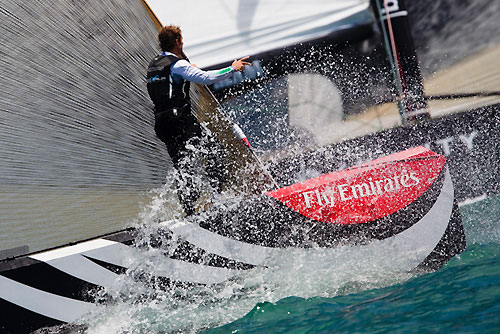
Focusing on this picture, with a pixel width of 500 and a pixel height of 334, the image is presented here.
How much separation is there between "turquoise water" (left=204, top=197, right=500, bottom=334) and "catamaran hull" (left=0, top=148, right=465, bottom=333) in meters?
A: 0.12

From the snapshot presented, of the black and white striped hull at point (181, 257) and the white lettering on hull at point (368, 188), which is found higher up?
the white lettering on hull at point (368, 188)

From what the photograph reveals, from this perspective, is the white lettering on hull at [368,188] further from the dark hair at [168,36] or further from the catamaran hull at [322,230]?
the dark hair at [168,36]

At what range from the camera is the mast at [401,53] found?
2.91m

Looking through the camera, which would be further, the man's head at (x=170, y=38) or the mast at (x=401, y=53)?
the mast at (x=401, y=53)

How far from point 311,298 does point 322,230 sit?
227 mm

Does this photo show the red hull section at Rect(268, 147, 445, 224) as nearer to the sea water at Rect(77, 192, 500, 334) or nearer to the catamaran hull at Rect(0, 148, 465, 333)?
the catamaran hull at Rect(0, 148, 465, 333)

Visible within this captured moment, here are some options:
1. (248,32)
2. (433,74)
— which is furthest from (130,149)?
(433,74)

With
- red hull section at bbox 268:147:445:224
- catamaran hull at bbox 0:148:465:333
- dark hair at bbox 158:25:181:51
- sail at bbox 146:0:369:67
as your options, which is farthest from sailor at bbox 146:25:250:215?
sail at bbox 146:0:369:67

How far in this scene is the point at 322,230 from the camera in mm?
1774

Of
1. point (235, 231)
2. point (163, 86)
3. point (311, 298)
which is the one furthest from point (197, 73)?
point (311, 298)

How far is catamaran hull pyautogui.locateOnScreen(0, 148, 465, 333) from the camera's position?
68.5 inches

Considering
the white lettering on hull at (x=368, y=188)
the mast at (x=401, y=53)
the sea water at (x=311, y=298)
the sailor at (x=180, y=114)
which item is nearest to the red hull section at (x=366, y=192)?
the white lettering on hull at (x=368, y=188)

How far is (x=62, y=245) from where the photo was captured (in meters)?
1.76

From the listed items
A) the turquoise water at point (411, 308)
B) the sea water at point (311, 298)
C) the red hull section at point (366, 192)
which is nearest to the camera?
the turquoise water at point (411, 308)
